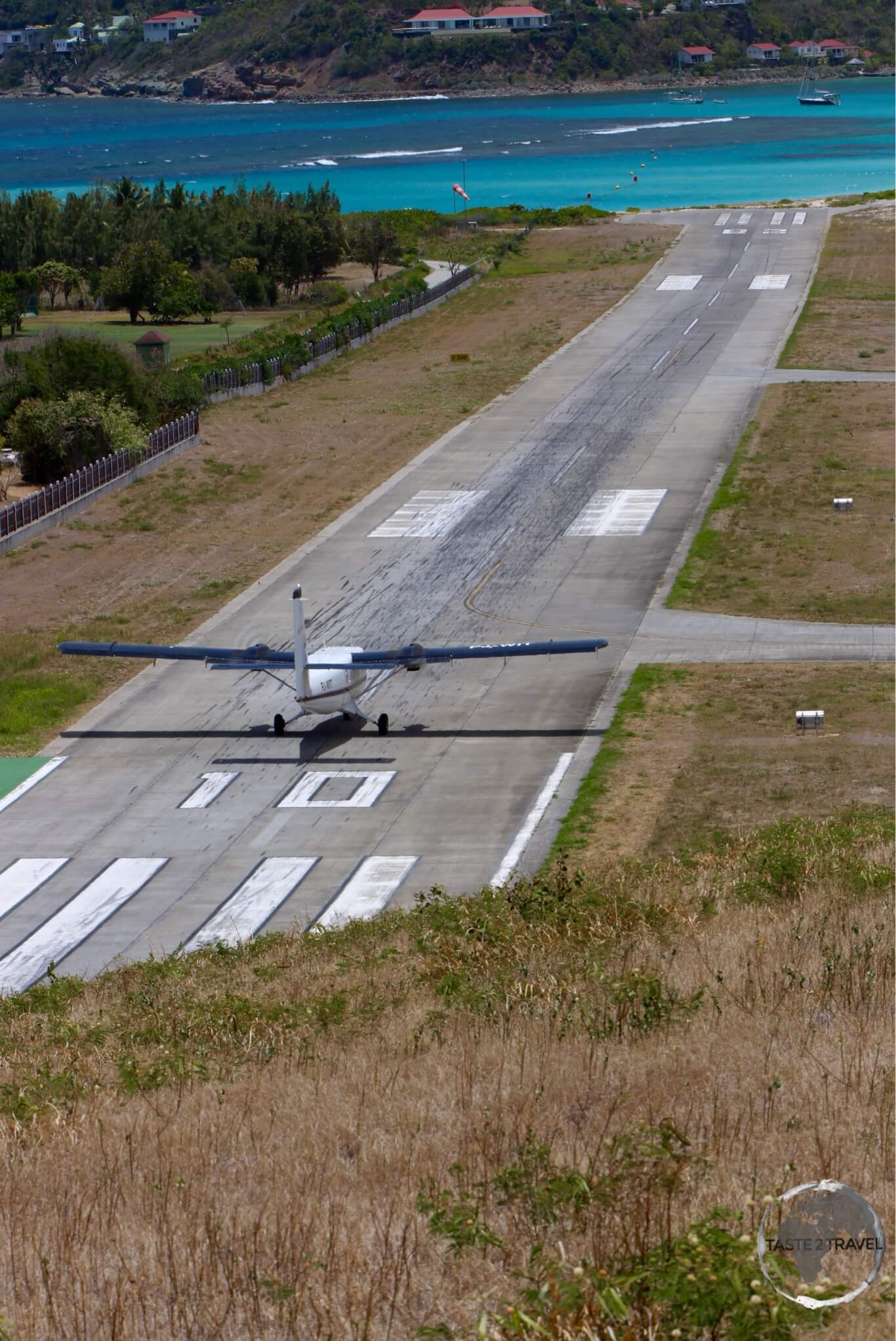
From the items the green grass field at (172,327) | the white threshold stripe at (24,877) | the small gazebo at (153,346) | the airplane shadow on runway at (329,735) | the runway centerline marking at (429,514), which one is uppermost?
the small gazebo at (153,346)

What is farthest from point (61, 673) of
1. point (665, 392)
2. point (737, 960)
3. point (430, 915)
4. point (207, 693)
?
point (665, 392)

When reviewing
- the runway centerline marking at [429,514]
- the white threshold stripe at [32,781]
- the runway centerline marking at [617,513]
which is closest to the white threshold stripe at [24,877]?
the white threshold stripe at [32,781]

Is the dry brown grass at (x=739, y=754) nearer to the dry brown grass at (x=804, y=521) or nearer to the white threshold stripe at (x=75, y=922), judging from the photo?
the dry brown grass at (x=804, y=521)

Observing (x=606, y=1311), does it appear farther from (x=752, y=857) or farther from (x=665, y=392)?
(x=665, y=392)

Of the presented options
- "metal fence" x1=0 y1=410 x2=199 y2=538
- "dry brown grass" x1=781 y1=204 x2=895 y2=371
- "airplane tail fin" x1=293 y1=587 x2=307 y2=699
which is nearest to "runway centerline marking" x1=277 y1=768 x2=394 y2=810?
"airplane tail fin" x1=293 y1=587 x2=307 y2=699

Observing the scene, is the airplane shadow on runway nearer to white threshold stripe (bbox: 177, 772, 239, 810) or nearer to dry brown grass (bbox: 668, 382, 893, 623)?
white threshold stripe (bbox: 177, 772, 239, 810)

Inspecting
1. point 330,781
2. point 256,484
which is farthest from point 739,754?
point 256,484

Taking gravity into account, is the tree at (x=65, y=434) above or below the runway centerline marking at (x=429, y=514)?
above
